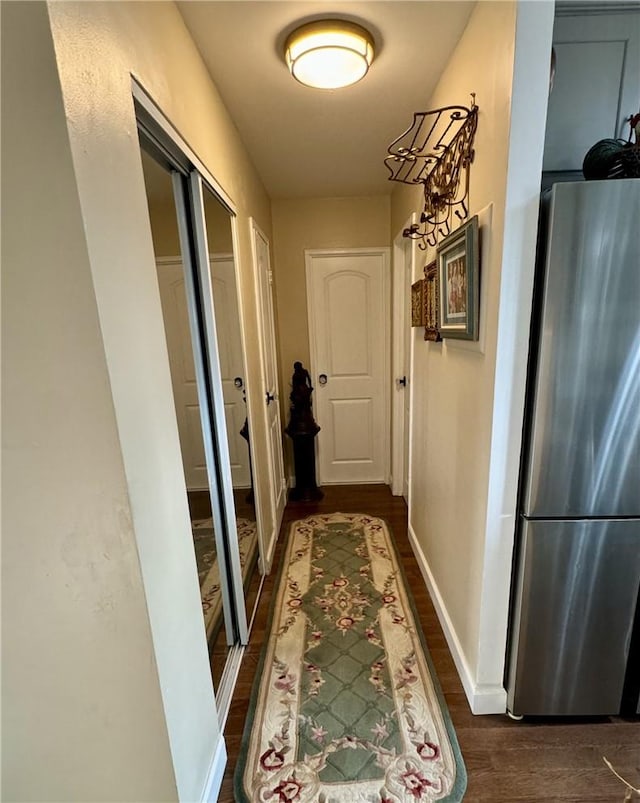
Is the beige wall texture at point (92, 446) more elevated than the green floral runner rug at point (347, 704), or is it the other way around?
the beige wall texture at point (92, 446)

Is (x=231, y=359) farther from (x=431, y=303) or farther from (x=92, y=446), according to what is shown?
(x=92, y=446)

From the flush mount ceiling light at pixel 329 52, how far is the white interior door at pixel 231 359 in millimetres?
776

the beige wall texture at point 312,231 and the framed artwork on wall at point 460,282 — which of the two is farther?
the beige wall texture at point 312,231

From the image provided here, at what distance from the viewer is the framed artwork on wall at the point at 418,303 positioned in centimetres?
215

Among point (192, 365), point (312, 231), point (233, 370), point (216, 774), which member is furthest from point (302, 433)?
point (216, 774)

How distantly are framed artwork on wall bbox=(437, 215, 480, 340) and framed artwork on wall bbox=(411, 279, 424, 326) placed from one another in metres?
0.43

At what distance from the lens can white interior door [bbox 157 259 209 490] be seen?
1.38 metres

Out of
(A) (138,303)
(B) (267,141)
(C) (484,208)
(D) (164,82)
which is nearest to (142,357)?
(A) (138,303)

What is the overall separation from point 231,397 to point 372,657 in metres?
1.38

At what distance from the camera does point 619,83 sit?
4.14ft

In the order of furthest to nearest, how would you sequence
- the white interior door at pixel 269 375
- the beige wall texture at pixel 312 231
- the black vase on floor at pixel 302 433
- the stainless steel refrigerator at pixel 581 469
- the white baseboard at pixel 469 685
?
the black vase on floor at pixel 302 433, the beige wall texture at pixel 312 231, the white interior door at pixel 269 375, the white baseboard at pixel 469 685, the stainless steel refrigerator at pixel 581 469

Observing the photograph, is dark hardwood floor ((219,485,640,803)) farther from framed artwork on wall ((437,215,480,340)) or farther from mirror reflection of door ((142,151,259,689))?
framed artwork on wall ((437,215,480,340))

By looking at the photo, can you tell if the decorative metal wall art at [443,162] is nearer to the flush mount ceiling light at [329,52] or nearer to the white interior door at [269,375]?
the flush mount ceiling light at [329,52]

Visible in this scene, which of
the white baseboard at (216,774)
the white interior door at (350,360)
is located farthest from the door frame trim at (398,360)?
the white baseboard at (216,774)
